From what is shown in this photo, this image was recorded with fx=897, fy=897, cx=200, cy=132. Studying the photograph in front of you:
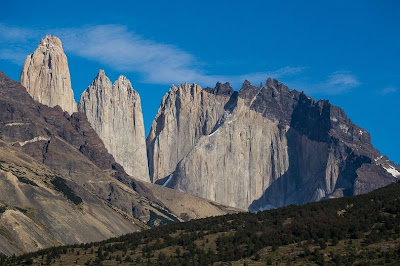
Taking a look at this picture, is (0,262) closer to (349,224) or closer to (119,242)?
(119,242)

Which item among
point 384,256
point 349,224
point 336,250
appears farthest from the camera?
point 349,224

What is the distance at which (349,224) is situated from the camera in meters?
142

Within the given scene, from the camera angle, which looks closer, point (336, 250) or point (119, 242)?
point (336, 250)

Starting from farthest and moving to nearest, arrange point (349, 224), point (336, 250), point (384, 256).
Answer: point (349, 224)
point (336, 250)
point (384, 256)

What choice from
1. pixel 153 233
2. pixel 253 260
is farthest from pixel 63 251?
pixel 253 260

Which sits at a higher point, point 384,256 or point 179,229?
point 179,229

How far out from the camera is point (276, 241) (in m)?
140

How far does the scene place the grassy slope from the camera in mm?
130125

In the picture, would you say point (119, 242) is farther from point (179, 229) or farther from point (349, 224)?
point (349, 224)

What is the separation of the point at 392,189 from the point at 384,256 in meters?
47.8

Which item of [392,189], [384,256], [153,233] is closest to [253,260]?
[384,256]

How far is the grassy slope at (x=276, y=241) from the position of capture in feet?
427

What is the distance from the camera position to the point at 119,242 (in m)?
162

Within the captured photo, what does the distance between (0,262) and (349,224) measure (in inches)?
2271
